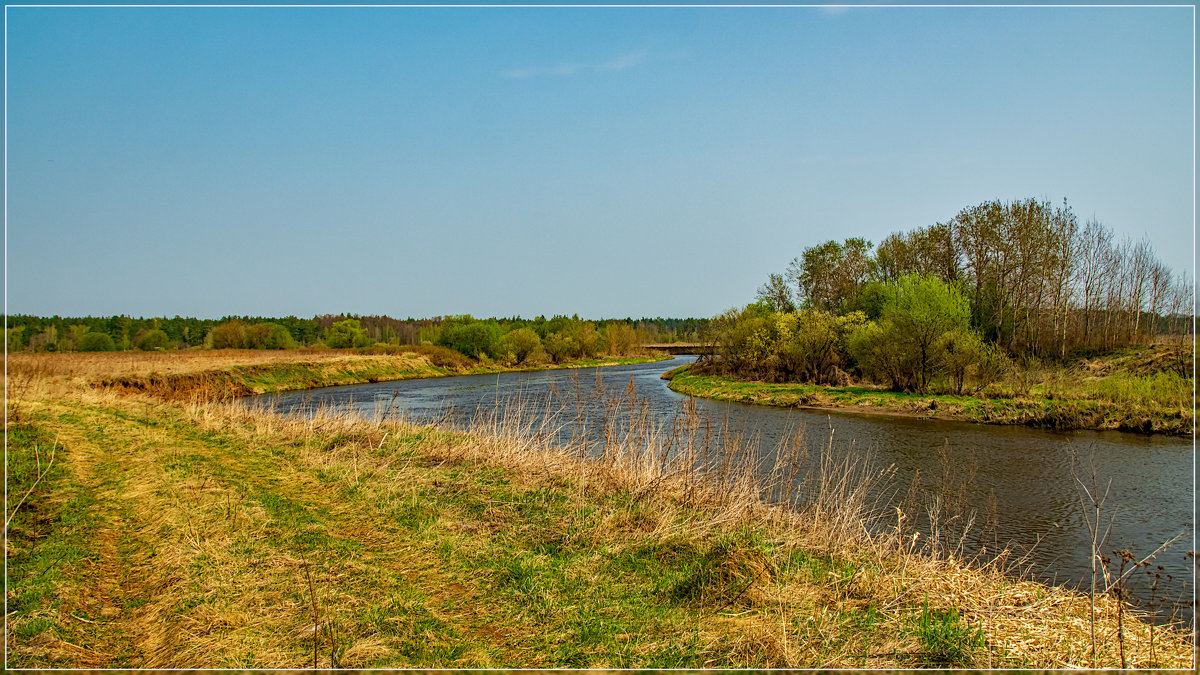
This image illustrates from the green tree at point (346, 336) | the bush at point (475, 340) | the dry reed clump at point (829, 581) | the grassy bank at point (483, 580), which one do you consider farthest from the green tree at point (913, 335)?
the green tree at point (346, 336)

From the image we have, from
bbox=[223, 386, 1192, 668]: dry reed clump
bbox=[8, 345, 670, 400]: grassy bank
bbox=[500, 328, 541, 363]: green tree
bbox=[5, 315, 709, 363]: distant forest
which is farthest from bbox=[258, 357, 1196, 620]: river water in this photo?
bbox=[500, 328, 541, 363]: green tree

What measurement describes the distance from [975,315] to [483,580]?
36.2m

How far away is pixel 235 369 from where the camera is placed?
1421 inches

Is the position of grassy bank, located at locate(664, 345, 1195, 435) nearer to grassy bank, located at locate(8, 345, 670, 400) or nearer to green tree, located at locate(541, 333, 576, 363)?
grassy bank, located at locate(8, 345, 670, 400)

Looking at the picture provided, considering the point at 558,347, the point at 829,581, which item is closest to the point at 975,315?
the point at 829,581

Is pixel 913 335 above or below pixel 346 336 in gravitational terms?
above

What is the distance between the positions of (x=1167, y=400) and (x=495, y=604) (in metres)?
24.4

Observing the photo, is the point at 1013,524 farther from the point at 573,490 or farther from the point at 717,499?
the point at 573,490

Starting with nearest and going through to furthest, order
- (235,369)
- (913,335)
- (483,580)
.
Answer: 1. (483,580)
2. (913,335)
3. (235,369)

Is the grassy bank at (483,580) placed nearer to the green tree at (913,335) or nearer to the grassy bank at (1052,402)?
the grassy bank at (1052,402)

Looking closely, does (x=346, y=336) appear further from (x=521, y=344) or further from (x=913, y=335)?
(x=913, y=335)

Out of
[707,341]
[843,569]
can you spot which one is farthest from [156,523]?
[707,341]

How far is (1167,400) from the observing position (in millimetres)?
20109

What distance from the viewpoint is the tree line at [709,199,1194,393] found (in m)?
27.3
